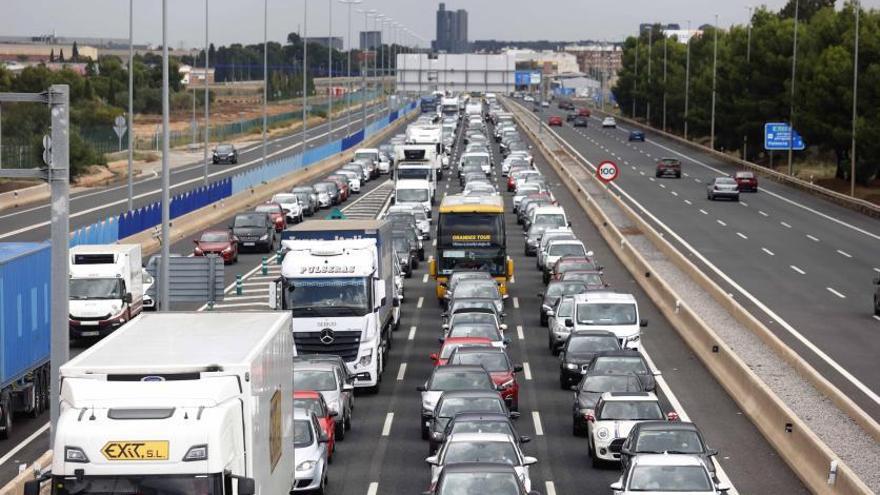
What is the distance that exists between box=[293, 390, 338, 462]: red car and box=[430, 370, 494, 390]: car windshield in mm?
2596

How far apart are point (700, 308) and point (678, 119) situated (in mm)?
126031

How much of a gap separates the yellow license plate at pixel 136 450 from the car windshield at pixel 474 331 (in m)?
22.7

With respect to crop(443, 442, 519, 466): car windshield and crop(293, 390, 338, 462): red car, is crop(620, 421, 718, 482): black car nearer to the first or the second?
crop(443, 442, 519, 466): car windshield

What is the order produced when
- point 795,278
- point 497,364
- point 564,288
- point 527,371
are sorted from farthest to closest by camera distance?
1. point 795,278
2. point 564,288
3. point 527,371
4. point 497,364

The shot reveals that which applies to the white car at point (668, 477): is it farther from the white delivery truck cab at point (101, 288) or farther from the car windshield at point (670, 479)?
the white delivery truck cab at point (101, 288)

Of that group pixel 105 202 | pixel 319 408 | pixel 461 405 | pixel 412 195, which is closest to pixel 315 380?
pixel 319 408

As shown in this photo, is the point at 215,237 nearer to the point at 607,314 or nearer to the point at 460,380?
the point at 607,314

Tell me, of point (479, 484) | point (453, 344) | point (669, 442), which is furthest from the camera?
point (453, 344)

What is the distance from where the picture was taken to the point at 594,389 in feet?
100

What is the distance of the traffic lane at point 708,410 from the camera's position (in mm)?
26984

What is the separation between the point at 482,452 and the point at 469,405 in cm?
414

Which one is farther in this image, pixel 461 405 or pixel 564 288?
pixel 564 288

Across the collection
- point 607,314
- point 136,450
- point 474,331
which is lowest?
point 474,331

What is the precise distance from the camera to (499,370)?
3256cm
